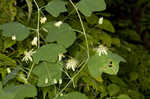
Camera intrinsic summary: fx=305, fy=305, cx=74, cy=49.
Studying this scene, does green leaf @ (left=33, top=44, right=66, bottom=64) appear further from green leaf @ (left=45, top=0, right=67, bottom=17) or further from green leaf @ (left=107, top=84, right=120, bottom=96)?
green leaf @ (left=107, top=84, right=120, bottom=96)

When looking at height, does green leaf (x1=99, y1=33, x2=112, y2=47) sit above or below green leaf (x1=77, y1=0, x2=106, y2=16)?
below

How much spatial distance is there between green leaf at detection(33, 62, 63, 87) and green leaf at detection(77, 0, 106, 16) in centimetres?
16

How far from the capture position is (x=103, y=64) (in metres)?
0.81

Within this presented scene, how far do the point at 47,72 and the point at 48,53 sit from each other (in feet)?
0.18

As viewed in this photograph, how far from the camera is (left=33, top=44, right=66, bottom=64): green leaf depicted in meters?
0.80

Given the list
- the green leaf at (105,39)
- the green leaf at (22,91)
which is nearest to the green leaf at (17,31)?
the green leaf at (22,91)

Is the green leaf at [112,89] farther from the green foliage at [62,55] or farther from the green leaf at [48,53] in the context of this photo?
the green leaf at [48,53]

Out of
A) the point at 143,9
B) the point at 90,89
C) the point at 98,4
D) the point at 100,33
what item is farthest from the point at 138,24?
the point at 98,4

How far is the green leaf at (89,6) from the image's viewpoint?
0.84 metres

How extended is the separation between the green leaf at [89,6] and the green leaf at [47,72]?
0.54 ft

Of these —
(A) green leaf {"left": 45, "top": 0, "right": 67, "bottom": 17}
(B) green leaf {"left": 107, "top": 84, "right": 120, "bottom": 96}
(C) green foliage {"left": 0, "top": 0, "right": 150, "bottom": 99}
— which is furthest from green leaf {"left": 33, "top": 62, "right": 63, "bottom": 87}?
(B) green leaf {"left": 107, "top": 84, "right": 120, "bottom": 96}

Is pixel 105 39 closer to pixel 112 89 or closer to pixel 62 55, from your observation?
pixel 112 89

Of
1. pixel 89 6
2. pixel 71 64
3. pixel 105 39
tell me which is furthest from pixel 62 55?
pixel 105 39

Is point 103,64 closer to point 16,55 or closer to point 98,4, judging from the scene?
point 98,4
